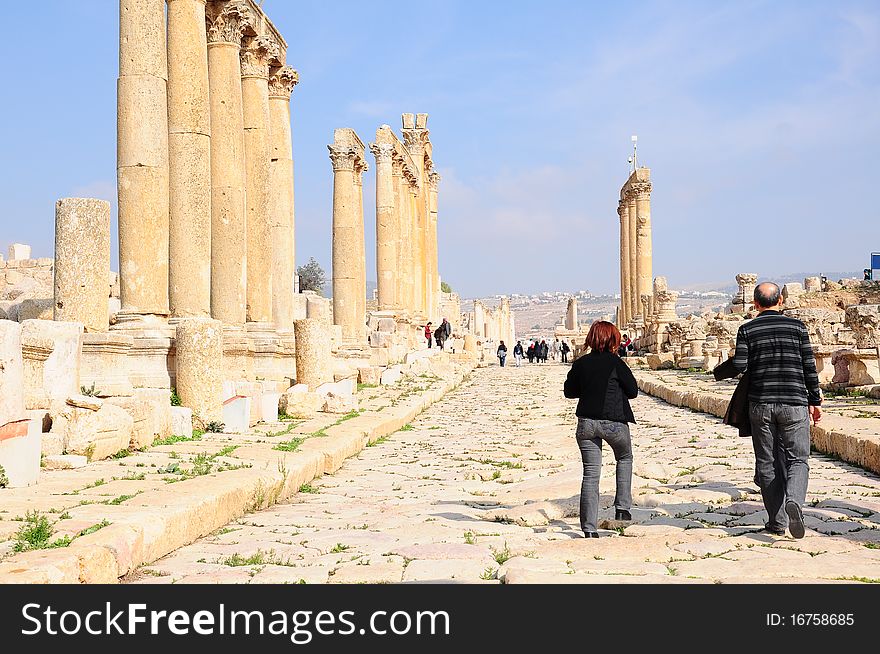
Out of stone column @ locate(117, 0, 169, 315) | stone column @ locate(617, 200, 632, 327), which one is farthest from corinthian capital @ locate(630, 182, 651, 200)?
stone column @ locate(117, 0, 169, 315)

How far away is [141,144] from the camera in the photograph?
13195 mm

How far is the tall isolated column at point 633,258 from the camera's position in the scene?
47034 millimetres

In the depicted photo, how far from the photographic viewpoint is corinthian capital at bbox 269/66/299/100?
825 inches

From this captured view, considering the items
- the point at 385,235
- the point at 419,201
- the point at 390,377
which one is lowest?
the point at 390,377

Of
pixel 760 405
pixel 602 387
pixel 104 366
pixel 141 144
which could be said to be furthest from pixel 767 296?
pixel 141 144

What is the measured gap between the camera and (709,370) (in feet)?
91.1

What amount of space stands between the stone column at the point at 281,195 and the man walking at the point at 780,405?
49.5 feet

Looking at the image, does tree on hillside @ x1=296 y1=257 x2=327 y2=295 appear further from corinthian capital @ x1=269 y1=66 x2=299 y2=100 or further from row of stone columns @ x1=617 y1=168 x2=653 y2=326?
corinthian capital @ x1=269 y1=66 x2=299 y2=100

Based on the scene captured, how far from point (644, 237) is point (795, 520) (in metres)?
40.5

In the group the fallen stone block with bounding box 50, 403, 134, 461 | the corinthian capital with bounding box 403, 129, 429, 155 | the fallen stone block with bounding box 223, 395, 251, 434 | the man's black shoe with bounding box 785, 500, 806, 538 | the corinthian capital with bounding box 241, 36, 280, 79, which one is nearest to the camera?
the man's black shoe with bounding box 785, 500, 806, 538

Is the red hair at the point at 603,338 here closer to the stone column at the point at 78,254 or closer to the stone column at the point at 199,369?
the stone column at the point at 78,254

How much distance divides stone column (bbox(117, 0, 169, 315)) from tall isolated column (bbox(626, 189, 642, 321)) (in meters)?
35.6

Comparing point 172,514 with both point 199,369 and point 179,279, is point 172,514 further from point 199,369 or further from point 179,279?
point 179,279

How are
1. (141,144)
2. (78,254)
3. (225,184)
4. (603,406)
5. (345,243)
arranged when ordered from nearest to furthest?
(603,406) → (78,254) → (141,144) → (225,184) → (345,243)
